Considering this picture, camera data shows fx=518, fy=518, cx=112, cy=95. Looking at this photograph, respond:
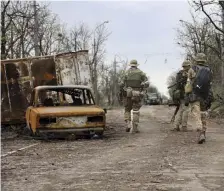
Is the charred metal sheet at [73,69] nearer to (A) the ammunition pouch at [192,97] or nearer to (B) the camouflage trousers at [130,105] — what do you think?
(B) the camouflage trousers at [130,105]

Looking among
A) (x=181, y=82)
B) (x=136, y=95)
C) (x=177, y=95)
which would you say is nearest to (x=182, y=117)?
(x=177, y=95)

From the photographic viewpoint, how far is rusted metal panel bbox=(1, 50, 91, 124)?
16859 mm

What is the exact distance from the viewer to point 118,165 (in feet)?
27.4

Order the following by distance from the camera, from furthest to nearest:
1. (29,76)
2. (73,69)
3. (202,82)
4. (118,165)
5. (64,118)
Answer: (73,69) < (29,76) < (64,118) < (202,82) < (118,165)

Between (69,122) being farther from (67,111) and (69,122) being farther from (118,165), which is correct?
(118,165)

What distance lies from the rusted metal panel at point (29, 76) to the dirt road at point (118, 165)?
4.76 m

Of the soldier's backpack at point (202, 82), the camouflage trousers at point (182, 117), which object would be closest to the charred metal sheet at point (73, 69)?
the camouflage trousers at point (182, 117)

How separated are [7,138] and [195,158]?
7.42 metres

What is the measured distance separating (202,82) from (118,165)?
3.86 meters

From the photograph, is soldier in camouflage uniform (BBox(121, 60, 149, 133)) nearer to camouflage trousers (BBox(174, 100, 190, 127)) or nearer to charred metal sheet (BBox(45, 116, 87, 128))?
camouflage trousers (BBox(174, 100, 190, 127))

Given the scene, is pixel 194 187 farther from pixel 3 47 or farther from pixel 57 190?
pixel 3 47

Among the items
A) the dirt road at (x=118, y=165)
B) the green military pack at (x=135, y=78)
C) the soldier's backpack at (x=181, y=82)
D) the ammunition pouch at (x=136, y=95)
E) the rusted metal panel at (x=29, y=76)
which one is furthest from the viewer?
the rusted metal panel at (x=29, y=76)

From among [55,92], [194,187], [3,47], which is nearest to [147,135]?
[55,92]

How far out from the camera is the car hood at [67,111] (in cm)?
1281
